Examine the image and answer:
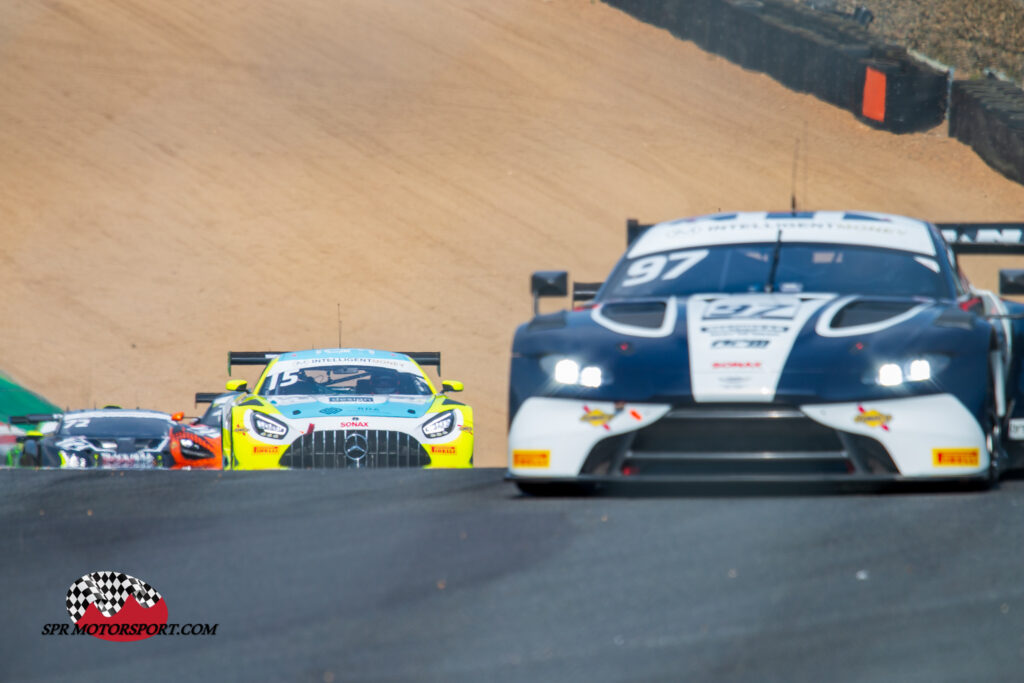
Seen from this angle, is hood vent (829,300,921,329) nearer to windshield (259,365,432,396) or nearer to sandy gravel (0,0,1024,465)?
windshield (259,365,432,396)

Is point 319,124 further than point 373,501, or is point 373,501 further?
point 319,124

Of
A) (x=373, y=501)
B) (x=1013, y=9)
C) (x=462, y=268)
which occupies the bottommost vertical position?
(x=462, y=268)

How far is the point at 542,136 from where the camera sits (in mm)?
35500

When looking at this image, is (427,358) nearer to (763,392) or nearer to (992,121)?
(763,392)

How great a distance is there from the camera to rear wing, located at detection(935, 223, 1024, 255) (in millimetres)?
11695

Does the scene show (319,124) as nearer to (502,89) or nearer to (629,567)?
(502,89)

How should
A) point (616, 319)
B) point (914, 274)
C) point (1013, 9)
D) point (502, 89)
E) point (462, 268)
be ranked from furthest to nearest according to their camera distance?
point (1013, 9) → point (502, 89) → point (462, 268) → point (914, 274) → point (616, 319)

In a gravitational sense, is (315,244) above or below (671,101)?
below

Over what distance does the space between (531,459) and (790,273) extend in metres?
1.78

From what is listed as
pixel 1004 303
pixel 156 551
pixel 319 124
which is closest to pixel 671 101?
pixel 319 124

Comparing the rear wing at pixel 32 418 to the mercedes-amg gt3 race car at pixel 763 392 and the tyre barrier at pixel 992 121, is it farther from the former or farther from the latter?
the tyre barrier at pixel 992 121

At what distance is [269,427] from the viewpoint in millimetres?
11656

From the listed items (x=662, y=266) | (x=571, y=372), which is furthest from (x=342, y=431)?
(x=571, y=372)

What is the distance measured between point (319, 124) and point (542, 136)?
4.89 m
